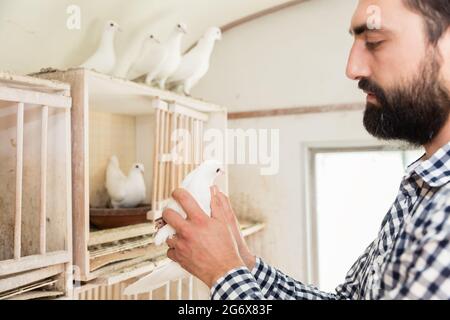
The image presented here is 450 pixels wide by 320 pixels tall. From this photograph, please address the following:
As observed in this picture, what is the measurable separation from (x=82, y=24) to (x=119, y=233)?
68 centimetres

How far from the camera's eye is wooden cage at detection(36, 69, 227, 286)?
94cm

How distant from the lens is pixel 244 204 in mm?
2047

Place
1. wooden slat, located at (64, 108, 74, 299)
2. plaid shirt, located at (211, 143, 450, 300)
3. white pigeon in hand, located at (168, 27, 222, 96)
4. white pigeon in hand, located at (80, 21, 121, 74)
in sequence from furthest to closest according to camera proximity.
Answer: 1. white pigeon in hand, located at (168, 27, 222, 96)
2. white pigeon in hand, located at (80, 21, 121, 74)
3. wooden slat, located at (64, 108, 74, 299)
4. plaid shirt, located at (211, 143, 450, 300)

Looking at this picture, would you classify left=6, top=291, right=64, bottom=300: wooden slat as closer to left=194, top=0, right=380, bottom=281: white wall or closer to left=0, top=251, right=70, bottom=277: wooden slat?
left=0, top=251, right=70, bottom=277: wooden slat

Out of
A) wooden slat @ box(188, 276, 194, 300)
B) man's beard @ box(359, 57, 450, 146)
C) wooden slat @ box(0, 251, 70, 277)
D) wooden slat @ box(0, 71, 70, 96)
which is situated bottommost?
wooden slat @ box(188, 276, 194, 300)

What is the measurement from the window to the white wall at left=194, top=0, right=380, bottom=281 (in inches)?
3.8

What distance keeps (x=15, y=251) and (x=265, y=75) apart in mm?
1512

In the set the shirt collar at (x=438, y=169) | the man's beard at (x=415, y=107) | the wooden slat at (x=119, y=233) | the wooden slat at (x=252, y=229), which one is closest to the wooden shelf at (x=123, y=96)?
the wooden slat at (x=119, y=233)

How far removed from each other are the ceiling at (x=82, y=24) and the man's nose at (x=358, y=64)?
857 mm

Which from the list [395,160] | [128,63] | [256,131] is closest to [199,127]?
[128,63]

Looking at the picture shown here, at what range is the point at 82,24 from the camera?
125 centimetres

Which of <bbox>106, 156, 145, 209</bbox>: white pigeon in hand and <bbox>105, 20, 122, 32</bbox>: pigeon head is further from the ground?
<bbox>105, 20, 122, 32</bbox>: pigeon head

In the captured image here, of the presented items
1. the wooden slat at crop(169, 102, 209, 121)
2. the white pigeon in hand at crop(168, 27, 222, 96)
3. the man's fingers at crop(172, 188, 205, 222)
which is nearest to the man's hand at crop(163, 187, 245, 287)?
the man's fingers at crop(172, 188, 205, 222)

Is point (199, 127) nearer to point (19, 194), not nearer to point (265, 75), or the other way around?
point (265, 75)
